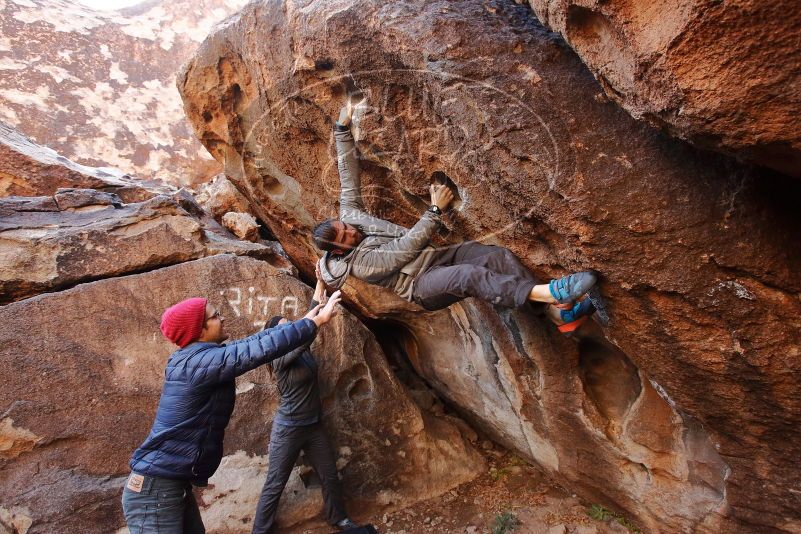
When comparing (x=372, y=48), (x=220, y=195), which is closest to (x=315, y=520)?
(x=372, y=48)

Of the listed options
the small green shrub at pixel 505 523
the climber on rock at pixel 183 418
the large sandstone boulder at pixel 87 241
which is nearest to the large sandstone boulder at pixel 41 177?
the large sandstone boulder at pixel 87 241

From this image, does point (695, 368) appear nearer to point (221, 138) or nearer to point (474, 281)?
point (474, 281)

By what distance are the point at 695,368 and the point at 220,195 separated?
18.0ft

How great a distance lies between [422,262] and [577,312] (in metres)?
0.94

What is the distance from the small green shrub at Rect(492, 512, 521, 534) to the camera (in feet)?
12.0

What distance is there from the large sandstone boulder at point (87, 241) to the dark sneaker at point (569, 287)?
299 cm

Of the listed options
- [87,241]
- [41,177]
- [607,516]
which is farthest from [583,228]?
[41,177]

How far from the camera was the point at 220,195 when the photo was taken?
6215 millimetres

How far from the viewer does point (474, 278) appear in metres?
2.62

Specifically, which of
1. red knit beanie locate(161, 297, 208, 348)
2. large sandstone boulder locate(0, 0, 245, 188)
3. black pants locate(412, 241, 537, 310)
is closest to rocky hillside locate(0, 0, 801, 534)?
black pants locate(412, 241, 537, 310)

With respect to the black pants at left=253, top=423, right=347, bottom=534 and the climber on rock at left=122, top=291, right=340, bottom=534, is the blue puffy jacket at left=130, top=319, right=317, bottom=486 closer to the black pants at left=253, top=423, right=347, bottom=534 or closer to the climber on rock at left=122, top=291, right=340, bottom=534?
the climber on rock at left=122, top=291, right=340, bottom=534

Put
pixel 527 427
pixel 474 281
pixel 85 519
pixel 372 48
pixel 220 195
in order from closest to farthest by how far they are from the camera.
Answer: pixel 474 281 < pixel 372 48 < pixel 85 519 < pixel 527 427 < pixel 220 195

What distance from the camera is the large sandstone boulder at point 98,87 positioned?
40.6 feet

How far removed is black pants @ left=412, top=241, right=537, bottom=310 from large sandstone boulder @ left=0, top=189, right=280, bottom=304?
217 centimetres
